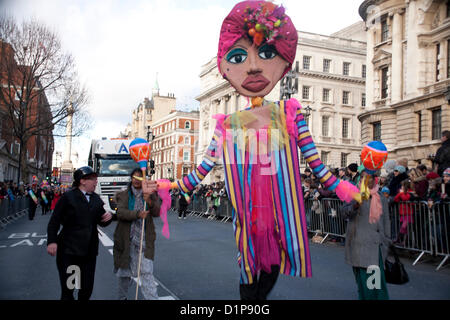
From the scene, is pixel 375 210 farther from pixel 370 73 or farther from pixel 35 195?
pixel 370 73

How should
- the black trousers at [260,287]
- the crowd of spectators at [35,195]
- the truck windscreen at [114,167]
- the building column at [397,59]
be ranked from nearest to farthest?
the black trousers at [260,287] → the truck windscreen at [114,167] → the crowd of spectators at [35,195] → the building column at [397,59]

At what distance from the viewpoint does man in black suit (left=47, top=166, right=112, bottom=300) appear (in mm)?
4293

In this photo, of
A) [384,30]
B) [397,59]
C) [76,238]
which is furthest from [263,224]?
[384,30]

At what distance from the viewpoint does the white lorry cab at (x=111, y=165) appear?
19547mm

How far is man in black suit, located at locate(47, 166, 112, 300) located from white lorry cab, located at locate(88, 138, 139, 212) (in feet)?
50.2

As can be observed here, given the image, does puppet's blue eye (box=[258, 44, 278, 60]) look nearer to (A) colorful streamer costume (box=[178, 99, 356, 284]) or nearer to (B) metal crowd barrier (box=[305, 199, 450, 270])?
(A) colorful streamer costume (box=[178, 99, 356, 284])

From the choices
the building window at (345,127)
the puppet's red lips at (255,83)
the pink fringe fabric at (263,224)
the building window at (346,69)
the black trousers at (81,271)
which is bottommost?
the black trousers at (81,271)

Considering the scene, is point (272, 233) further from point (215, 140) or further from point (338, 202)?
point (338, 202)

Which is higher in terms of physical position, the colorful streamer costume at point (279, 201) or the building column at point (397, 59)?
the building column at point (397, 59)

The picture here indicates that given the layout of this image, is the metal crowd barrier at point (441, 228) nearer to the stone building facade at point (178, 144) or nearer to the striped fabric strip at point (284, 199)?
the striped fabric strip at point (284, 199)

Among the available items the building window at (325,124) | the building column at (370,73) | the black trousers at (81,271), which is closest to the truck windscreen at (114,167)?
the black trousers at (81,271)

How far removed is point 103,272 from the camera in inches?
284

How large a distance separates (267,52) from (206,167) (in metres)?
1.16

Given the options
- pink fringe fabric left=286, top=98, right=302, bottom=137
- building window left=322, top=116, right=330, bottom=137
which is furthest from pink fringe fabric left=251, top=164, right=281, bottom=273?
building window left=322, top=116, right=330, bottom=137
